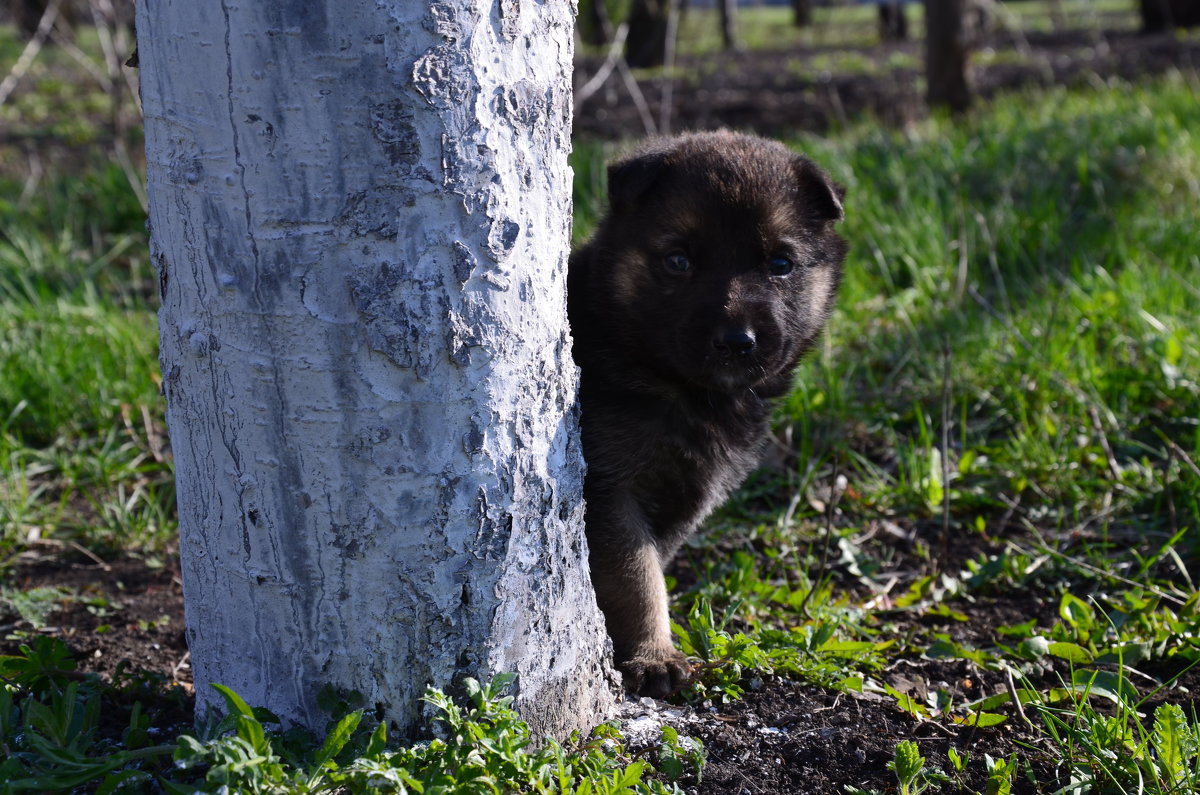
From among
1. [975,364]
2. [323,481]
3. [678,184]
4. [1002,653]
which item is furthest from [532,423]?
[975,364]

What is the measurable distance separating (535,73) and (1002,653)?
186cm

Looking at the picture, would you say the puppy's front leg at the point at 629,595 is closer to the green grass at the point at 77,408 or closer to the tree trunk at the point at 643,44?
the green grass at the point at 77,408

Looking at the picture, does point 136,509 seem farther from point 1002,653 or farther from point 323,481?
point 1002,653

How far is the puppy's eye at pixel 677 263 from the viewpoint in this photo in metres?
2.58

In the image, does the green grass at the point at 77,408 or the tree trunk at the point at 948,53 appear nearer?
the green grass at the point at 77,408

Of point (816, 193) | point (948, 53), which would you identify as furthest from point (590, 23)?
point (816, 193)

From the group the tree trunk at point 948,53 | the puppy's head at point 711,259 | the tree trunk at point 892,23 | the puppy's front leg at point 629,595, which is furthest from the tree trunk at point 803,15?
the puppy's front leg at point 629,595

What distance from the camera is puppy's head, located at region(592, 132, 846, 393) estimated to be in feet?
8.17

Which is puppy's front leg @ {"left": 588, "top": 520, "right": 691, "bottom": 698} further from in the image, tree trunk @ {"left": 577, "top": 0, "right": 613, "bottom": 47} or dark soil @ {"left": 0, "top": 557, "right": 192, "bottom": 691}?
tree trunk @ {"left": 577, "top": 0, "right": 613, "bottom": 47}

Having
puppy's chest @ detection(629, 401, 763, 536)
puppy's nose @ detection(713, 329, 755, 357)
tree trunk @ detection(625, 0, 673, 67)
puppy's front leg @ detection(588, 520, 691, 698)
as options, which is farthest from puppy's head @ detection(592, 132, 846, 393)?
tree trunk @ detection(625, 0, 673, 67)

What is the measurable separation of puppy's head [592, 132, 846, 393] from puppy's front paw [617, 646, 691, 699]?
652 millimetres

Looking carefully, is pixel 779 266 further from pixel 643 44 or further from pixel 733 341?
pixel 643 44

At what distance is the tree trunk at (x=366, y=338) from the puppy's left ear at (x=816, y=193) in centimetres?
102

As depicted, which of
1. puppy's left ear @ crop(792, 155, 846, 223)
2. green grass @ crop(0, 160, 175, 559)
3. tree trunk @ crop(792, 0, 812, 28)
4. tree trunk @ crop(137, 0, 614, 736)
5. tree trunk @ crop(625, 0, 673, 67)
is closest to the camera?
tree trunk @ crop(137, 0, 614, 736)
